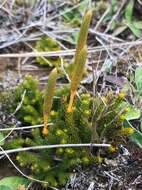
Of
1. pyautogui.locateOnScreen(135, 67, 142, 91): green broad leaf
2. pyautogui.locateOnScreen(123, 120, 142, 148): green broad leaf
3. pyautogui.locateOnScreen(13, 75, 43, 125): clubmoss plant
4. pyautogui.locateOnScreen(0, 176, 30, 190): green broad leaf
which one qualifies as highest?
pyautogui.locateOnScreen(135, 67, 142, 91): green broad leaf

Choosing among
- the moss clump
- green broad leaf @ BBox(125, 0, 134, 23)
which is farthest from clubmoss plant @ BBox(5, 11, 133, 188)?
green broad leaf @ BBox(125, 0, 134, 23)

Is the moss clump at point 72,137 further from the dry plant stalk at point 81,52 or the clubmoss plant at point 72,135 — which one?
the dry plant stalk at point 81,52

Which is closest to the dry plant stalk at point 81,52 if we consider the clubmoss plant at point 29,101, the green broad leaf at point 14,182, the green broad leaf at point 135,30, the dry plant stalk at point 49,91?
the dry plant stalk at point 49,91

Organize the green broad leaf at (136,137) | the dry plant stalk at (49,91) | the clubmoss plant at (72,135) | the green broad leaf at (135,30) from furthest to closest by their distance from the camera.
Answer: the green broad leaf at (135,30)
the green broad leaf at (136,137)
the clubmoss plant at (72,135)
the dry plant stalk at (49,91)

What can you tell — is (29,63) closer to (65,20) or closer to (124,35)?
(65,20)

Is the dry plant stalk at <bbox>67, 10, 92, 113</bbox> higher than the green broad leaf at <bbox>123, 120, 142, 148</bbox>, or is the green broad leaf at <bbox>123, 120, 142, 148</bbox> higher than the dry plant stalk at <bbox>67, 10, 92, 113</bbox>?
the dry plant stalk at <bbox>67, 10, 92, 113</bbox>

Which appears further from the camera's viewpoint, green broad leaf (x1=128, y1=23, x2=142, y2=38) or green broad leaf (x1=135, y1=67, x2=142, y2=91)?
green broad leaf (x1=128, y1=23, x2=142, y2=38)

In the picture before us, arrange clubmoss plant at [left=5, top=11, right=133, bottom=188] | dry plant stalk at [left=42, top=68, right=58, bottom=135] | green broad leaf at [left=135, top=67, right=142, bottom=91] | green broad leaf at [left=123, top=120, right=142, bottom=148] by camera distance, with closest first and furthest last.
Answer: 1. dry plant stalk at [left=42, top=68, right=58, bottom=135]
2. clubmoss plant at [left=5, top=11, right=133, bottom=188]
3. green broad leaf at [left=123, top=120, right=142, bottom=148]
4. green broad leaf at [left=135, top=67, right=142, bottom=91]

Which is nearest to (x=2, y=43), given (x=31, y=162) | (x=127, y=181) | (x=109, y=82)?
(x=109, y=82)

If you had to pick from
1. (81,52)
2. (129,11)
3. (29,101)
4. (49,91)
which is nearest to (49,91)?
(49,91)

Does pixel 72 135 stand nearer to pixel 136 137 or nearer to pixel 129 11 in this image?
pixel 136 137

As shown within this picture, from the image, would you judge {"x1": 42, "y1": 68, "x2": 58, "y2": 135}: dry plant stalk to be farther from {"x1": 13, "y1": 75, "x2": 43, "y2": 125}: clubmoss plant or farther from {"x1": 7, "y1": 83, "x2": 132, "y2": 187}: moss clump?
{"x1": 13, "y1": 75, "x2": 43, "y2": 125}: clubmoss plant
